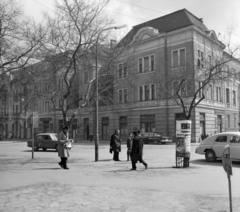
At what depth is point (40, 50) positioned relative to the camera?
1555 centimetres

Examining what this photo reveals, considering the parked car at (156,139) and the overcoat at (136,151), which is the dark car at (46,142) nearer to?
the parked car at (156,139)

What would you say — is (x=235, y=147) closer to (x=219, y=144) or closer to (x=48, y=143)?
(x=219, y=144)

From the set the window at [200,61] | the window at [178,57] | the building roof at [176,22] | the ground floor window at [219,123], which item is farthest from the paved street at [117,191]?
the ground floor window at [219,123]

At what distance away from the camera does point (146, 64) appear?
138 feet

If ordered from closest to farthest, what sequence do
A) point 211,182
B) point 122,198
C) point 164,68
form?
point 122,198 → point 211,182 → point 164,68

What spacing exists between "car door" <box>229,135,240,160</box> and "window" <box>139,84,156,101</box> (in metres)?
25.5

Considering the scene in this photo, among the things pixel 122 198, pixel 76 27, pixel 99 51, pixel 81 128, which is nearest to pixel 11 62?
pixel 76 27

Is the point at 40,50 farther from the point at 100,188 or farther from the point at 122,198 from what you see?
the point at 122,198

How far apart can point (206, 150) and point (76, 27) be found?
30.2ft

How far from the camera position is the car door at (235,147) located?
1441 cm

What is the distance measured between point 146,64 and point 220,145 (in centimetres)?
2783

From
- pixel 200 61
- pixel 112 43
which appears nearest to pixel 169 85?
pixel 200 61

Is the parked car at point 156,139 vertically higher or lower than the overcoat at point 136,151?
lower

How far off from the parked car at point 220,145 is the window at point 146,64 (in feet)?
85.2
